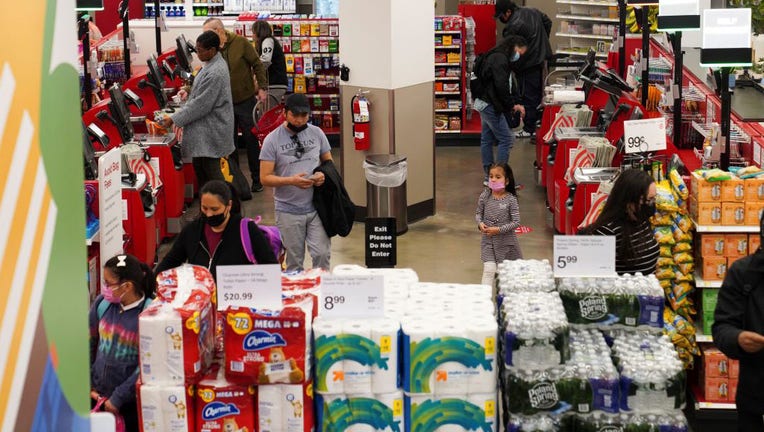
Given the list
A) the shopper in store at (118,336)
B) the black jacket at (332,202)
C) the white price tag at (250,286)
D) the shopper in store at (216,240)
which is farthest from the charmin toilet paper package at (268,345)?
the black jacket at (332,202)

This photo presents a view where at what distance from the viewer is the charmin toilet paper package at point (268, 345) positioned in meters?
3.79

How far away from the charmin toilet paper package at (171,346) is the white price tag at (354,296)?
0.48 meters

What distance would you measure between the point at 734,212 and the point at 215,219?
2.85 m

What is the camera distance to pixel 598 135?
1031cm

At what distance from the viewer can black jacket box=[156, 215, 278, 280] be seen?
18.1 feet

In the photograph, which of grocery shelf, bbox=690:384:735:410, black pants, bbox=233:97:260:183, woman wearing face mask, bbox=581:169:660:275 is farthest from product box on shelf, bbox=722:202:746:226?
black pants, bbox=233:97:260:183

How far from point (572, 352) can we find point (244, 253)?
81.2 inches

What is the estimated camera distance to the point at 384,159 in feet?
34.3

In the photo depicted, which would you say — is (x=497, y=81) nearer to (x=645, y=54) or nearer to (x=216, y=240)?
(x=645, y=54)

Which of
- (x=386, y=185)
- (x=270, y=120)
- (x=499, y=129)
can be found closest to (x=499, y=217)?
(x=386, y=185)

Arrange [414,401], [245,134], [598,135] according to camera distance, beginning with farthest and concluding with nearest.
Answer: [245,134] < [598,135] < [414,401]

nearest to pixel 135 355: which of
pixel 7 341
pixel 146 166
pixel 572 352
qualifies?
pixel 572 352

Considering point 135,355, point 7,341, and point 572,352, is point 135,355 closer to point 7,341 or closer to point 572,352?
point 572,352

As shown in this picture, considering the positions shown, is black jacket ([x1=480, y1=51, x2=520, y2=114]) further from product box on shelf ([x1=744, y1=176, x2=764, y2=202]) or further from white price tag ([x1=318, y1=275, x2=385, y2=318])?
white price tag ([x1=318, y1=275, x2=385, y2=318])
